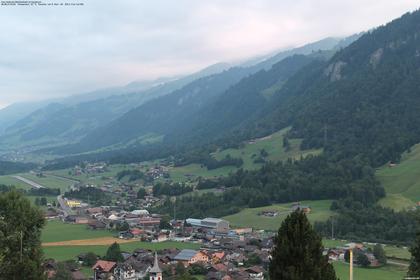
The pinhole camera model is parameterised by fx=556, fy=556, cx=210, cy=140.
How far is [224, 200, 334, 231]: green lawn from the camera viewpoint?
96.3 m

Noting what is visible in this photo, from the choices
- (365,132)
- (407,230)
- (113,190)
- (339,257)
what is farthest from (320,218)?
(113,190)

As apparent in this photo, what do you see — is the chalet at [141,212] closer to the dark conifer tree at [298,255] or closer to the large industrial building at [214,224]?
the large industrial building at [214,224]

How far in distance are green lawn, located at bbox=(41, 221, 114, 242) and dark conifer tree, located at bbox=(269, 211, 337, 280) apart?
226 ft

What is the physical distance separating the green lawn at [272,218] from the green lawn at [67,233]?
24.8 metres

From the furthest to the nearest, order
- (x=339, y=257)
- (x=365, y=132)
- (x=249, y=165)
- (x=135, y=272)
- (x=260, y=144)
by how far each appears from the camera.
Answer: (x=260, y=144) → (x=249, y=165) → (x=365, y=132) → (x=339, y=257) → (x=135, y=272)

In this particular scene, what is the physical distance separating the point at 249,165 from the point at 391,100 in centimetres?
4667

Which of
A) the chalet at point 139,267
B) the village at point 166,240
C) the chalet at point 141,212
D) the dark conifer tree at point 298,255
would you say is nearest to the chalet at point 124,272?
the village at point 166,240

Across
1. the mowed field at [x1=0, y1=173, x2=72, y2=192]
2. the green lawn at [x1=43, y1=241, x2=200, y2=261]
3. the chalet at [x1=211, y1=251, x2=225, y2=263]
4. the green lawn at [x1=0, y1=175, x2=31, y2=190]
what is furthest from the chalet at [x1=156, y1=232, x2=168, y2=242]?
the green lawn at [x1=0, y1=175, x2=31, y2=190]

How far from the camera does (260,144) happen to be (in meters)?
185

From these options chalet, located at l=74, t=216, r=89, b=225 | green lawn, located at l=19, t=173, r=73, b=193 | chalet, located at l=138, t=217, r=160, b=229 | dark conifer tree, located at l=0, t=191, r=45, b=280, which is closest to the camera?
dark conifer tree, located at l=0, t=191, r=45, b=280

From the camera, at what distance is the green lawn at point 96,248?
7301 cm

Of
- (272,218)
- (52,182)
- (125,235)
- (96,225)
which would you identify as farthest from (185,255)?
(52,182)

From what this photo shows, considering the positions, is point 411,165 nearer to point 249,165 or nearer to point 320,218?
point 320,218

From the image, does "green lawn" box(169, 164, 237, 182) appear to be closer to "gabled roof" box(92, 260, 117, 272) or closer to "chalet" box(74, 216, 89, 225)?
"chalet" box(74, 216, 89, 225)
